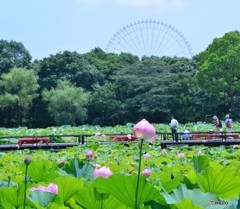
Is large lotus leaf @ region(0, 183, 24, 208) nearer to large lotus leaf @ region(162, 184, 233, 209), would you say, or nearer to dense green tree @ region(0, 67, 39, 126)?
large lotus leaf @ region(162, 184, 233, 209)

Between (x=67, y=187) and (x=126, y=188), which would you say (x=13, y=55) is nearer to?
(x=67, y=187)

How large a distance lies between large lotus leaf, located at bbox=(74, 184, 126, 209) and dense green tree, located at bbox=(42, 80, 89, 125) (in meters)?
29.9

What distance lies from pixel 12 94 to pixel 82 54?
806 cm

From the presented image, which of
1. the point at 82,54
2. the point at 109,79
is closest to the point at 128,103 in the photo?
the point at 109,79

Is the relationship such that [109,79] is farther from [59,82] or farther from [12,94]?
[12,94]

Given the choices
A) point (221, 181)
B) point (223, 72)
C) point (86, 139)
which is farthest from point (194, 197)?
point (223, 72)

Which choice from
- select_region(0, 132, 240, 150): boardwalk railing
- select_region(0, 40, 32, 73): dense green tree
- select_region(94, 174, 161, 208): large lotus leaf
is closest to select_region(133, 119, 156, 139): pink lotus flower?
select_region(94, 174, 161, 208): large lotus leaf

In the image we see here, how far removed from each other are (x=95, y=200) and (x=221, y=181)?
274 millimetres

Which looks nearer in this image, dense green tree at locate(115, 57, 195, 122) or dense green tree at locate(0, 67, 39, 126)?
dense green tree at locate(115, 57, 195, 122)

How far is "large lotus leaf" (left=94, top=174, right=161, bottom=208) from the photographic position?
87 centimetres

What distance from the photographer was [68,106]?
31.7m

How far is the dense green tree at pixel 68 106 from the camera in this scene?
3097cm

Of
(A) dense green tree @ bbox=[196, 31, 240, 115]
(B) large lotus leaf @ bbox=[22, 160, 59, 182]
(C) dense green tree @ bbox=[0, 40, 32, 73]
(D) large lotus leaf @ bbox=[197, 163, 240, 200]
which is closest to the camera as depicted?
(D) large lotus leaf @ bbox=[197, 163, 240, 200]

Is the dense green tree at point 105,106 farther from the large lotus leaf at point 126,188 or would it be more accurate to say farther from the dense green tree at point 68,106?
the large lotus leaf at point 126,188
